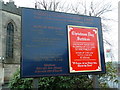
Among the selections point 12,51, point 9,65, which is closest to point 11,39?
point 12,51

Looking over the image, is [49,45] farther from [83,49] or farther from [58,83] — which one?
[58,83]

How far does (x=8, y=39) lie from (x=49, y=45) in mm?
18144

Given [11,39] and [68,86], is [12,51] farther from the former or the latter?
[68,86]

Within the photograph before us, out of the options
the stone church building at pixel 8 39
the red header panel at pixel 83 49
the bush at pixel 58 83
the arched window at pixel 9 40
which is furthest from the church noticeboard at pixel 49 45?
the arched window at pixel 9 40

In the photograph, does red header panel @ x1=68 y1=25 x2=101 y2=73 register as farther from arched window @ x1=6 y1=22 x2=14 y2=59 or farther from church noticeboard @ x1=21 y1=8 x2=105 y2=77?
arched window @ x1=6 y1=22 x2=14 y2=59

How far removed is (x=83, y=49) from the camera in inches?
226

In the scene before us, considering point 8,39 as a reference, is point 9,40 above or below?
below

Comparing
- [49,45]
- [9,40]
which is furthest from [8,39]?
[49,45]

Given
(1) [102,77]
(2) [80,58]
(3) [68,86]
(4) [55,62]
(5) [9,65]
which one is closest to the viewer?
(4) [55,62]

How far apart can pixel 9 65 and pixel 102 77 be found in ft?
55.6

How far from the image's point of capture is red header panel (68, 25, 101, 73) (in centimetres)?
553

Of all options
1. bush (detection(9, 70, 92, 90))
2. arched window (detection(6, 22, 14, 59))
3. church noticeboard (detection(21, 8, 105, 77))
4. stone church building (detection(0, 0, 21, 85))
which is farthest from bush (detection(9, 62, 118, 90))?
arched window (detection(6, 22, 14, 59))

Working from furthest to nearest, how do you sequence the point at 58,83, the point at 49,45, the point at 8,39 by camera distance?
1. the point at 8,39
2. the point at 58,83
3. the point at 49,45

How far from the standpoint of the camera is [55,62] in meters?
5.12
